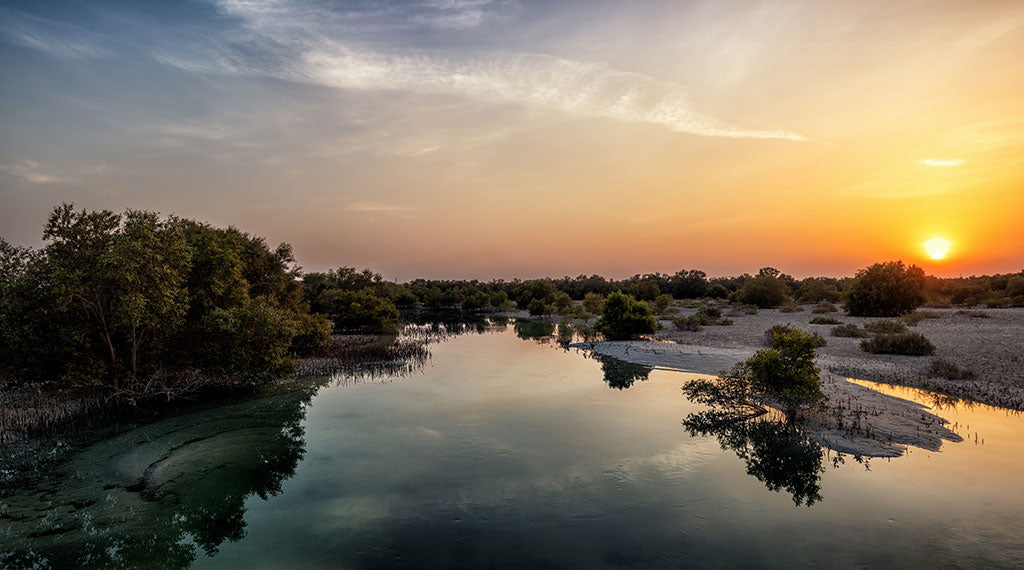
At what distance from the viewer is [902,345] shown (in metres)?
34.0

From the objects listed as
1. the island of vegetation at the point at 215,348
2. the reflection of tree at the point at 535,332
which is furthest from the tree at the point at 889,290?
the reflection of tree at the point at 535,332

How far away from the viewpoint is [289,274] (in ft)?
144

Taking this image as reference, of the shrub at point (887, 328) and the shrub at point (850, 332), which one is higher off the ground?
the shrub at point (887, 328)

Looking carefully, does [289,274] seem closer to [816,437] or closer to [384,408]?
[384,408]

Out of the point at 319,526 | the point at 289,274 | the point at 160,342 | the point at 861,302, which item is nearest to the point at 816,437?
the point at 319,526

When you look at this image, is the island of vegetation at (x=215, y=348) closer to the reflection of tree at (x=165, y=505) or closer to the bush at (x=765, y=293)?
the reflection of tree at (x=165, y=505)

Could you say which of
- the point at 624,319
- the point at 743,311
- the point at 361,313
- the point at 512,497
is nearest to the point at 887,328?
the point at 624,319

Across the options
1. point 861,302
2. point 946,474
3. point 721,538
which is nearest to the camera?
point 721,538

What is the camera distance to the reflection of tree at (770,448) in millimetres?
16031

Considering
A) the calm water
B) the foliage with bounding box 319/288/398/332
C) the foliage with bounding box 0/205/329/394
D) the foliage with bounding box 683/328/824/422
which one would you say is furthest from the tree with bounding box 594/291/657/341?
the foliage with bounding box 0/205/329/394

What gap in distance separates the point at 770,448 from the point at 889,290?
52604 mm

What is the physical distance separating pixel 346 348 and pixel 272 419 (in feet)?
70.7

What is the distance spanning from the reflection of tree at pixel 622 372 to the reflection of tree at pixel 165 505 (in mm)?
22075

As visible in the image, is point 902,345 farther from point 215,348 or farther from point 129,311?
point 129,311
